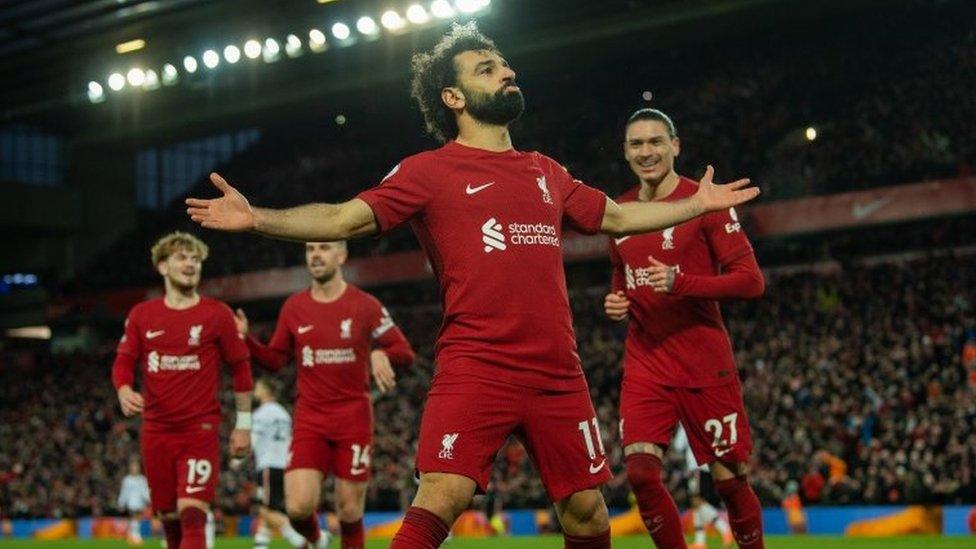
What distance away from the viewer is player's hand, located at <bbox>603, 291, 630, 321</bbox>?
6.78 m

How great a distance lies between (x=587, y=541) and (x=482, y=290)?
1.08 m

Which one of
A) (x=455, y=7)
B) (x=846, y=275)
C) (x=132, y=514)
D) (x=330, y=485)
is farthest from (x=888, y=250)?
(x=132, y=514)

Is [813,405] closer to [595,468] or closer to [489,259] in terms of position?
[595,468]

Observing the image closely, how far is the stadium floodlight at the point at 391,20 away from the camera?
88.3 feet

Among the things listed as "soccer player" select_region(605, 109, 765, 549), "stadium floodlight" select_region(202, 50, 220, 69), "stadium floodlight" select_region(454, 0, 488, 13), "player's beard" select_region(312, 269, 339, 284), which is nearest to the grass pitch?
"player's beard" select_region(312, 269, 339, 284)

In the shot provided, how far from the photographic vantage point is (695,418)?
23.1 feet

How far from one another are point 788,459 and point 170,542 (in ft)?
38.9

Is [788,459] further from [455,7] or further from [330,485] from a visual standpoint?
[455,7]

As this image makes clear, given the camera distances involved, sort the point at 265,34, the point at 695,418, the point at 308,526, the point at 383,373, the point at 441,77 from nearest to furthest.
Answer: the point at 441,77
the point at 695,418
the point at 383,373
the point at 308,526
the point at 265,34

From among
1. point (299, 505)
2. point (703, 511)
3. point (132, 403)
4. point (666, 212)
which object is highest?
point (666, 212)

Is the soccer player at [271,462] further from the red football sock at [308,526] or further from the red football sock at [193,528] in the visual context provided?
the red football sock at [193,528]

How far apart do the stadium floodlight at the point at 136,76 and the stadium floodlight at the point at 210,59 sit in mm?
1970

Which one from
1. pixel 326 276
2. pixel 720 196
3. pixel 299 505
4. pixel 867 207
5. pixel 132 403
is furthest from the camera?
pixel 867 207

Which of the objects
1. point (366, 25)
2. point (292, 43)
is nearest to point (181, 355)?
point (366, 25)
